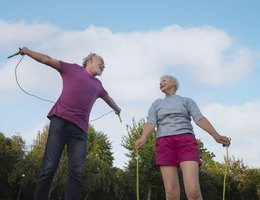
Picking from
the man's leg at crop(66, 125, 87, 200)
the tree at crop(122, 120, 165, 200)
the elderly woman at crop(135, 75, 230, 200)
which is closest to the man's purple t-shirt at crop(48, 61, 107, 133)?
the man's leg at crop(66, 125, 87, 200)

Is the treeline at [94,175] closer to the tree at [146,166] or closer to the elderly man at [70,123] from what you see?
the tree at [146,166]

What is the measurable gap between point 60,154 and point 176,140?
157 centimetres

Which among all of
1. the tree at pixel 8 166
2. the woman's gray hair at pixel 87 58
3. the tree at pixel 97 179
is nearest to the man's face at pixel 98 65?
the woman's gray hair at pixel 87 58

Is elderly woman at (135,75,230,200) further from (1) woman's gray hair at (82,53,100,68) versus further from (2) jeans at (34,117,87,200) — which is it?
(1) woman's gray hair at (82,53,100,68)

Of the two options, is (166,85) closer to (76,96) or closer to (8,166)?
(76,96)

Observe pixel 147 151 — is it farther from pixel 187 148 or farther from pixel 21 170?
pixel 187 148

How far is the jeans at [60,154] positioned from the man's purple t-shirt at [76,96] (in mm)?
98

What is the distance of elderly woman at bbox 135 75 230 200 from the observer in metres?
4.86

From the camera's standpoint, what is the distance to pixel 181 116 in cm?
529

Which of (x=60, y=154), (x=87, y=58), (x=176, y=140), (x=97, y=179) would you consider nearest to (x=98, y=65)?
(x=87, y=58)

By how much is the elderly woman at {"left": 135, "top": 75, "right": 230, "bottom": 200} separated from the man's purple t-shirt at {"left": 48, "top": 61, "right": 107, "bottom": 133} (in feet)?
2.76

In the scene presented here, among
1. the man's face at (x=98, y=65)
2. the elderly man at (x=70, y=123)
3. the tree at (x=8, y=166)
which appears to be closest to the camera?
the elderly man at (x=70, y=123)

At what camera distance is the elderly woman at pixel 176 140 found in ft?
15.9

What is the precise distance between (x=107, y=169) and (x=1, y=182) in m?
10.4
